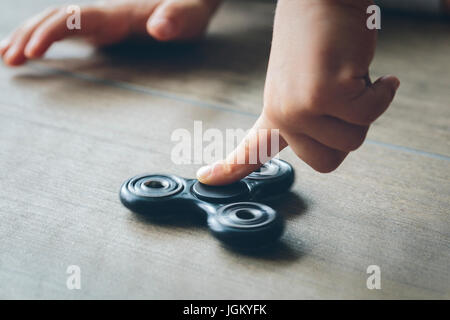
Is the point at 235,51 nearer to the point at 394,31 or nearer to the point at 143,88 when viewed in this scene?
the point at 143,88

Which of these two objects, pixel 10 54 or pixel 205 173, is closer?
pixel 205 173

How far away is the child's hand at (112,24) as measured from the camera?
88 centimetres

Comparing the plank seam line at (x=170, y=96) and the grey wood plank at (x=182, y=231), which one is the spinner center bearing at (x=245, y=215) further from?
the plank seam line at (x=170, y=96)

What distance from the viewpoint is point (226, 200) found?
1.52ft

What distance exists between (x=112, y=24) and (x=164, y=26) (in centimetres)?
11

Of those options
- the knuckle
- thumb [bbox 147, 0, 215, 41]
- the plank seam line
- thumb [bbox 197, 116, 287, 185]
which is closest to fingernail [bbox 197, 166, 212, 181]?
thumb [bbox 197, 116, 287, 185]

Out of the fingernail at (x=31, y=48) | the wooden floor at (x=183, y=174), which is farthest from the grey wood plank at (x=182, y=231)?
the fingernail at (x=31, y=48)

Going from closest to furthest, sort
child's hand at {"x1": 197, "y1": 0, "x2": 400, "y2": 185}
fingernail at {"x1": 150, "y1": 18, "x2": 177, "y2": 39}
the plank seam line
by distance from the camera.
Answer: child's hand at {"x1": 197, "y1": 0, "x2": 400, "y2": 185} → the plank seam line → fingernail at {"x1": 150, "y1": 18, "x2": 177, "y2": 39}

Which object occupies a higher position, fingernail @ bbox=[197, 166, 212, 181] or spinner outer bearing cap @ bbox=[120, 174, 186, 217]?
fingernail @ bbox=[197, 166, 212, 181]

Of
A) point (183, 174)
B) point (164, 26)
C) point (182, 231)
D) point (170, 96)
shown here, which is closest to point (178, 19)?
point (164, 26)

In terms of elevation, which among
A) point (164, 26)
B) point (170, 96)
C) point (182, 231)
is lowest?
point (182, 231)

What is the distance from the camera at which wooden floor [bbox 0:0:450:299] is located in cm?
40

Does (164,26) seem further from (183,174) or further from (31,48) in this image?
(183,174)

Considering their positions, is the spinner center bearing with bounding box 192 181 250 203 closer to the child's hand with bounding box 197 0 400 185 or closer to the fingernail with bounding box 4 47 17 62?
the child's hand with bounding box 197 0 400 185
